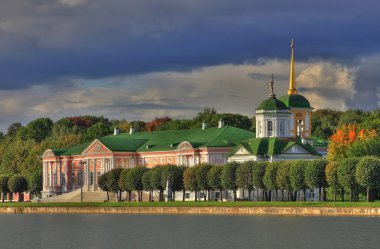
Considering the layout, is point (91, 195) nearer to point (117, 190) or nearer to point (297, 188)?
point (117, 190)

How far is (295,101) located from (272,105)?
13.8 metres

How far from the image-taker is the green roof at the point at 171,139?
142 meters

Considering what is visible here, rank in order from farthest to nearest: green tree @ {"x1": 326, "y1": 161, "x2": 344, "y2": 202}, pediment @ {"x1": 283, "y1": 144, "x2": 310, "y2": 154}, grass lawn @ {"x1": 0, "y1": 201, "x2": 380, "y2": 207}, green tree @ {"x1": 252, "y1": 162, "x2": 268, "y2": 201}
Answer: pediment @ {"x1": 283, "y1": 144, "x2": 310, "y2": 154}
green tree @ {"x1": 252, "y1": 162, "x2": 268, "y2": 201}
green tree @ {"x1": 326, "y1": 161, "x2": 344, "y2": 202}
grass lawn @ {"x1": 0, "y1": 201, "x2": 380, "y2": 207}

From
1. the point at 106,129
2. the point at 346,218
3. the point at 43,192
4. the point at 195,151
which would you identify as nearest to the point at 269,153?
the point at 195,151

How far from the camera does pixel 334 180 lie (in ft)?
→ 345

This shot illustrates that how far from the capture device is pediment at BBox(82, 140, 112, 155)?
509 ft

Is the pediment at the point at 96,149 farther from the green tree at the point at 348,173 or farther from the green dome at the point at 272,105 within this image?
the green tree at the point at 348,173

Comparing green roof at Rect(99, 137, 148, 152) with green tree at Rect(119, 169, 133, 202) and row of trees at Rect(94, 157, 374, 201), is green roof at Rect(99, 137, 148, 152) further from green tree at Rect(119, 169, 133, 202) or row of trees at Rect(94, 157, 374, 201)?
green tree at Rect(119, 169, 133, 202)

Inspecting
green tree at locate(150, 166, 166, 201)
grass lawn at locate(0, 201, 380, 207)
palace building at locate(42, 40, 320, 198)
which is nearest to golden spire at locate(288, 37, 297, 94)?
palace building at locate(42, 40, 320, 198)

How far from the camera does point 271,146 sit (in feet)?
423

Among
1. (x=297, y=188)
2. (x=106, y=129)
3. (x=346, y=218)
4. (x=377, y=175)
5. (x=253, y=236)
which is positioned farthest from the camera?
(x=106, y=129)

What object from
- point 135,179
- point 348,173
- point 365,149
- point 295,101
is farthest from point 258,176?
point 295,101

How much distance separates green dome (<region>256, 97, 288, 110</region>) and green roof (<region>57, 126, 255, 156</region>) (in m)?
9.95

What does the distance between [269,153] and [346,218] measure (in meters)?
35.5
